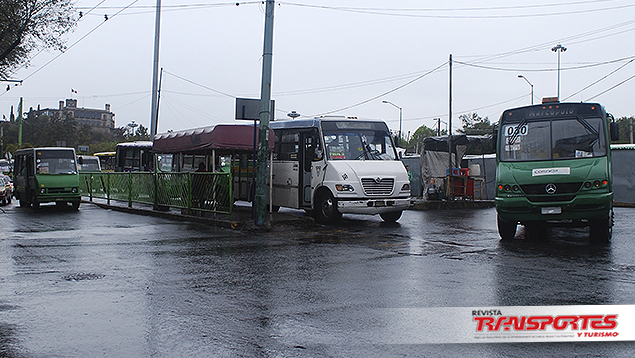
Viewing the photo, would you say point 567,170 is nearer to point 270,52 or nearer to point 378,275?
point 378,275

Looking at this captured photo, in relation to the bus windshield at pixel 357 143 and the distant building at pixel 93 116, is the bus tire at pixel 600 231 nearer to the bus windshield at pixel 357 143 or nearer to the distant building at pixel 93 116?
the bus windshield at pixel 357 143

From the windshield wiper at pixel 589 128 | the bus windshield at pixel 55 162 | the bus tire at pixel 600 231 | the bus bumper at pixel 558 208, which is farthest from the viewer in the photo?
the bus windshield at pixel 55 162

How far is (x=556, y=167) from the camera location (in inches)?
442

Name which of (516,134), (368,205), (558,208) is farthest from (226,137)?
(558,208)

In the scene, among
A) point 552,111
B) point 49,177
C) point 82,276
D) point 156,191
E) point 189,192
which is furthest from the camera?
point 49,177

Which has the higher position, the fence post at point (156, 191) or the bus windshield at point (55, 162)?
the bus windshield at point (55, 162)

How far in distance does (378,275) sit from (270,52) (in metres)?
7.90

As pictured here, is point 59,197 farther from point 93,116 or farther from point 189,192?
point 93,116

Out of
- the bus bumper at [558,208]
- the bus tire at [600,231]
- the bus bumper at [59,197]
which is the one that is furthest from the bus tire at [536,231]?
the bus bumper at [59,197]

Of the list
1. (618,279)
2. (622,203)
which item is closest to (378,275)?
(618,279)

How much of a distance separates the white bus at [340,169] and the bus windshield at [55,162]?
33.3 ft

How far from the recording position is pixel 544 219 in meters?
11.1

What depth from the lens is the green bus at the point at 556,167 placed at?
10906 millimetres

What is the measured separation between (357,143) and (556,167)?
19.7 feet
